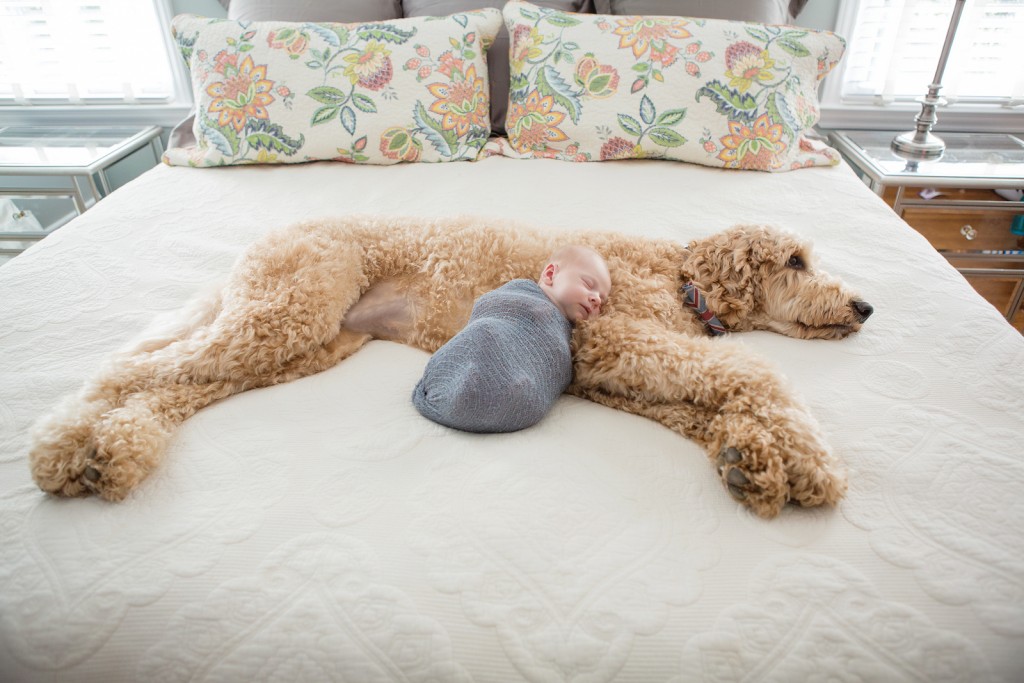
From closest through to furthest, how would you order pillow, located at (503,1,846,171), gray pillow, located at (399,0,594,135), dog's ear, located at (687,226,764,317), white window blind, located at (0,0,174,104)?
dog's ear, located at (687,226,764,317)
pillow, located at (503,1,846,171)
gray pillow, located at (399,0,594,135)
white window blind, located at (0,0,174,104)

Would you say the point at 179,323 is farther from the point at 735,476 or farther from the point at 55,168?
the point at 55,168

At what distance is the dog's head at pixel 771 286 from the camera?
1311 millimetres

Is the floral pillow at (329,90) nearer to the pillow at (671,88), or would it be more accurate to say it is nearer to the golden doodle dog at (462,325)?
the pillow at (671,88)

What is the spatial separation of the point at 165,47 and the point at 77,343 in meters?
2.22

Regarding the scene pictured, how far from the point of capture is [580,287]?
4.09ft

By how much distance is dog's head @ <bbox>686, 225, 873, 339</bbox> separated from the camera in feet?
4.30

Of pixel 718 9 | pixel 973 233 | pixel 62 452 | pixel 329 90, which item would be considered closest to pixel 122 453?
pixel 62 452

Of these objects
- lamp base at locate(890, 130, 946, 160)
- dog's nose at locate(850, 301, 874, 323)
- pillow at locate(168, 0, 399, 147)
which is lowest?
dog's nose at locate(850, 301, 874, 323)

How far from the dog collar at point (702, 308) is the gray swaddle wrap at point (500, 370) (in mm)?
356

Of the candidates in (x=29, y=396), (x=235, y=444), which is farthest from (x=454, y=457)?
(x=29, y=396)

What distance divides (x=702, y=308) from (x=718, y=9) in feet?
4.91

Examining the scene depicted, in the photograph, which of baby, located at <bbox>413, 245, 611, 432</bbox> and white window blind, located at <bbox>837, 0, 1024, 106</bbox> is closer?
baby, located at <bbox>413, 245, 611, 432</bbox>

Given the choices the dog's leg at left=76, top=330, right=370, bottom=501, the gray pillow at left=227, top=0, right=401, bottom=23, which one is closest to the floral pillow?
the gray pillow at left=227, top=0, right=401, bottom=23

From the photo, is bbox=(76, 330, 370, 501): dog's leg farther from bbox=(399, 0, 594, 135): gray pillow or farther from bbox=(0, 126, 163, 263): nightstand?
bbox=(0, 126, 163, 263): nightstand
